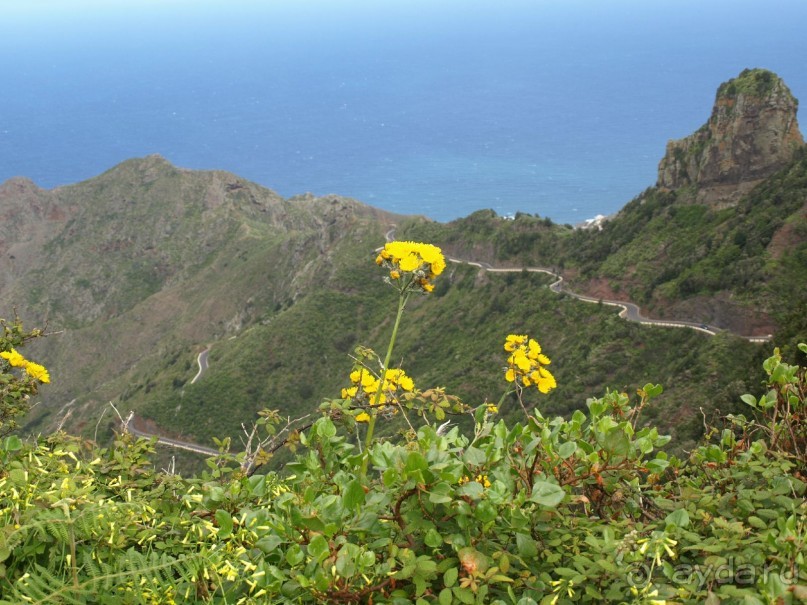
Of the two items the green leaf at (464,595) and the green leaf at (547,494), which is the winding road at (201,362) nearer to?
the green leaf at (547,494)

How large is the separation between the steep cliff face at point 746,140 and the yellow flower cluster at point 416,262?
41141mm

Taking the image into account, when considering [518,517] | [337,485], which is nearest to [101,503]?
[337,485]

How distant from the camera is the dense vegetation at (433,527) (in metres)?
2.44

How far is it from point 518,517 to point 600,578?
337 millimetres

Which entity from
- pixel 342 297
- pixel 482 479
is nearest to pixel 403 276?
pixel 482 479

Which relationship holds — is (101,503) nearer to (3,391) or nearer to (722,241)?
(3,391)

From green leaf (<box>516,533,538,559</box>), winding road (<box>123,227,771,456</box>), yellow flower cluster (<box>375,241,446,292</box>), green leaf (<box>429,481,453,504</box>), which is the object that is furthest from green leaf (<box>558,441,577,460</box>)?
winding road (<box>123,227,771,456</box>)

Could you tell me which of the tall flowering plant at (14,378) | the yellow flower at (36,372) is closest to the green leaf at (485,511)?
the tall flowering plant at (14,378)

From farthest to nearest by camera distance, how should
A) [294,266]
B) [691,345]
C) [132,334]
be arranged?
[132,334], [294,266], [691,345]

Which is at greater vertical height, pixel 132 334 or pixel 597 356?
pixel 597 356

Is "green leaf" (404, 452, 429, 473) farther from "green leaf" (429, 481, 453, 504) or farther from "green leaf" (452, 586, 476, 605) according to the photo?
"green leaf" (452, 586, 476, 605)

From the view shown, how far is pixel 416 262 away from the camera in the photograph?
4188mm

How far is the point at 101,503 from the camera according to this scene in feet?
9.30

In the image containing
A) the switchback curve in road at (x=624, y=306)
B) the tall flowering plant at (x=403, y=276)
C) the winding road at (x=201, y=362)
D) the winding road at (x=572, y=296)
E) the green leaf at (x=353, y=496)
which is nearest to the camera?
the green leaf at (x=353, y=496)
